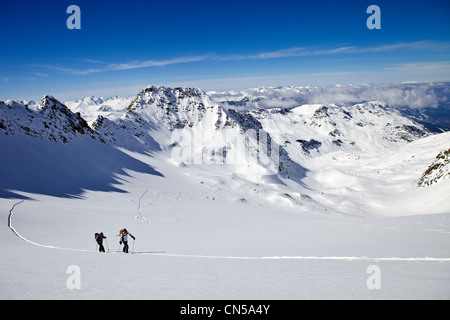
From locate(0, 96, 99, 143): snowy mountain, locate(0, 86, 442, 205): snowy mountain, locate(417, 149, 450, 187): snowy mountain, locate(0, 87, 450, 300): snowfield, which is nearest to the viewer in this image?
locate(0, 87, 450, 300): snowfield

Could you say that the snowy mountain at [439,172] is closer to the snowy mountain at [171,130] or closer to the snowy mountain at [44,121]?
the snowy mountain at [171,130]

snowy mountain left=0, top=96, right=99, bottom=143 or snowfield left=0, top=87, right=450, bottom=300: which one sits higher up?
snowy mountain left=0, top=96, right=99, bottom=143

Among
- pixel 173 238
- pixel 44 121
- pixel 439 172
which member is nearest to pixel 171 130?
pixel 44 121

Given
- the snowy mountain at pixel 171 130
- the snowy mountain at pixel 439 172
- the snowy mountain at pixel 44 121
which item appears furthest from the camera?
the snowy mountain at pixel 439 172

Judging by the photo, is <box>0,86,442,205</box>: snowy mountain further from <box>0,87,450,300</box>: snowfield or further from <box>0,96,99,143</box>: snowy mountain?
<box>0,87,450,300</box>: snowfield

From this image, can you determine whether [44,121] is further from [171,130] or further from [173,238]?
[171,130]

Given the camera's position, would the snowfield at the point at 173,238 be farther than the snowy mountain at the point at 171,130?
No

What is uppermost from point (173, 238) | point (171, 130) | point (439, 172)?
point (171, 130)

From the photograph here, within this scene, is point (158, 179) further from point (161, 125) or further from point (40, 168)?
point (161, 125)

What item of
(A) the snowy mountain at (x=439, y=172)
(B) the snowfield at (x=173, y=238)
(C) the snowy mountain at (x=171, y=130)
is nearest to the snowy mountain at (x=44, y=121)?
(C) the snowy mountain at (x=171, y=130)

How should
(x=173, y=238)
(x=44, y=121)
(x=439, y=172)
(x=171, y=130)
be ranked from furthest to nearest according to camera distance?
1. (x=171, y=130)
2. (x=439, y=172)
3. (x=44, y=121)
4. (x=173, y=238)

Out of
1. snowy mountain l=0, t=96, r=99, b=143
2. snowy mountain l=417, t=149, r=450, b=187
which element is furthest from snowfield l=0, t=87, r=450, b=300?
snowy mountain l=417, t=149, r=450, b=187
